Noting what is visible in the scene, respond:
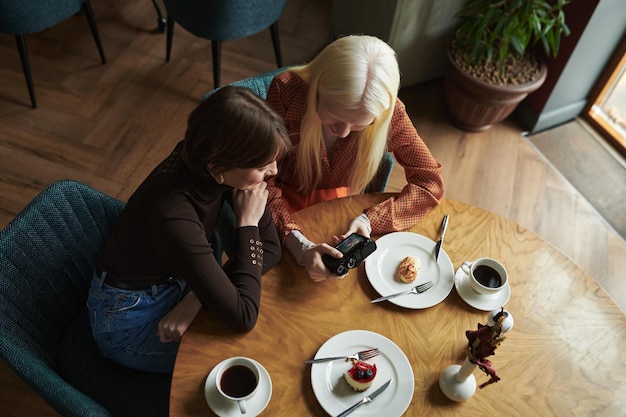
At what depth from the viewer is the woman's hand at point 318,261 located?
124cm

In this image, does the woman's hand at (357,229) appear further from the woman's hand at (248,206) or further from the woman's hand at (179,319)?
the woman's hand at (179,319)

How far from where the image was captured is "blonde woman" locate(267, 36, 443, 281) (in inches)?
51.1

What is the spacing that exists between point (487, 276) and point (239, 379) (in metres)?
0.63

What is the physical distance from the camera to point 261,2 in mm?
2328

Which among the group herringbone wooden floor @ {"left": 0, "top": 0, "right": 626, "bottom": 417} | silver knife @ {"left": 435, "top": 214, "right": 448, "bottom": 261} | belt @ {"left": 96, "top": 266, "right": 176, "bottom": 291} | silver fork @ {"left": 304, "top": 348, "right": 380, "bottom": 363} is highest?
silver knife @ {"left": 435, "top": 214, "right": 448, "bottom": 261}

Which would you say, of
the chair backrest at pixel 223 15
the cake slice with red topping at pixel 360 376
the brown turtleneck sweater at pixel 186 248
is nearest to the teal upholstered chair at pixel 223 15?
the chair backrest at pixel 223 15

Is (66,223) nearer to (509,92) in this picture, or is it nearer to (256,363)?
(256,363)

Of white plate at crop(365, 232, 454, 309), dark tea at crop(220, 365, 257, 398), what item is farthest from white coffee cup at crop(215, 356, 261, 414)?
white plate at crop(365, 232, 454, 309)

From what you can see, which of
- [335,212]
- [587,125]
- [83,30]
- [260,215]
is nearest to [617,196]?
[587,125]

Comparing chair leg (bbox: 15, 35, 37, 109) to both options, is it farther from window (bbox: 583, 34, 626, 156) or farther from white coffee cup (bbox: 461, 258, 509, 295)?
window (bbox: 583, 34, 626, 156)

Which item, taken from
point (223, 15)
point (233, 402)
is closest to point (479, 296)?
point (233, 402)

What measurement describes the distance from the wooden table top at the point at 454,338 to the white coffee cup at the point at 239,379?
5 cm

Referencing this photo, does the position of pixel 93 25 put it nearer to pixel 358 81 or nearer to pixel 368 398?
pixel 358 81

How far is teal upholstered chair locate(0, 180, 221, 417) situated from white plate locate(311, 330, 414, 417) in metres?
0.45
